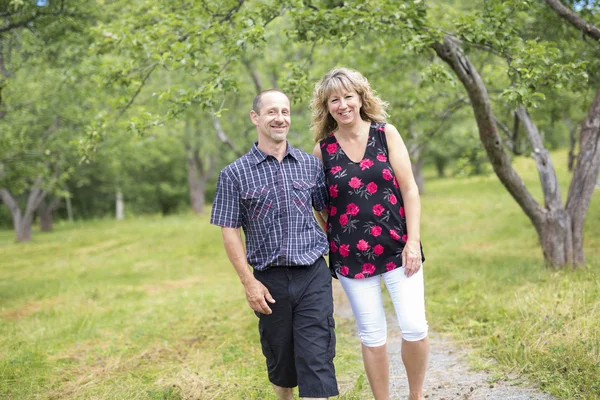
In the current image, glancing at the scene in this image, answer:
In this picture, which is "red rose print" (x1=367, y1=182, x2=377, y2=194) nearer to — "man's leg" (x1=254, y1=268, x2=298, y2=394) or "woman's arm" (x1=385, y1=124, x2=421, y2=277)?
"woman's arm" (x1=385, y1=124, x2=421, y2=277)

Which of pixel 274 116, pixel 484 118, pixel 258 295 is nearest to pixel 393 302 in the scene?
pixel 258 295

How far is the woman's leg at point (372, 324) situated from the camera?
3.29m

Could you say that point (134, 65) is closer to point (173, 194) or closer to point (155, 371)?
point (155, 371)

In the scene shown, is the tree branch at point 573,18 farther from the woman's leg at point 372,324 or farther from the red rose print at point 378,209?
the woman's leg at point 372,324

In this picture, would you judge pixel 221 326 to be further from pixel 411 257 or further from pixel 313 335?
pixel 411 257

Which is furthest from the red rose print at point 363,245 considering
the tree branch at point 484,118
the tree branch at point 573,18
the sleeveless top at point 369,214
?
the tree branch at point 573,18

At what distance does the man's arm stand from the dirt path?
1.59m

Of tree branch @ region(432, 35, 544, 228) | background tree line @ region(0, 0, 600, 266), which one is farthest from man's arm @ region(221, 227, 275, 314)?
tree branch @ region(432, 35, 544, 228)

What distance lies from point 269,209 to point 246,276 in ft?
1.30

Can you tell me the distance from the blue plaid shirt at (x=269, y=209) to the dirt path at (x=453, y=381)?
5.49ft

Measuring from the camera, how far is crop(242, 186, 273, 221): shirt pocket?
313 centimetres

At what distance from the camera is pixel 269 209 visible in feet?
10.3

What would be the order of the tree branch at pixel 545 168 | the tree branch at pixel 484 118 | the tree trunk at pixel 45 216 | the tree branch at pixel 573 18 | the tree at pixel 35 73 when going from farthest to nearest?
the tree trunk at pixel 45 216, the tree at pixel 35 73, the tree branch at pixel 545 168, the tree branch at pixel 484 118, the tree branch at pixel 573 18

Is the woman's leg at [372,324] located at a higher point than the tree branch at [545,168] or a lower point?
lower
